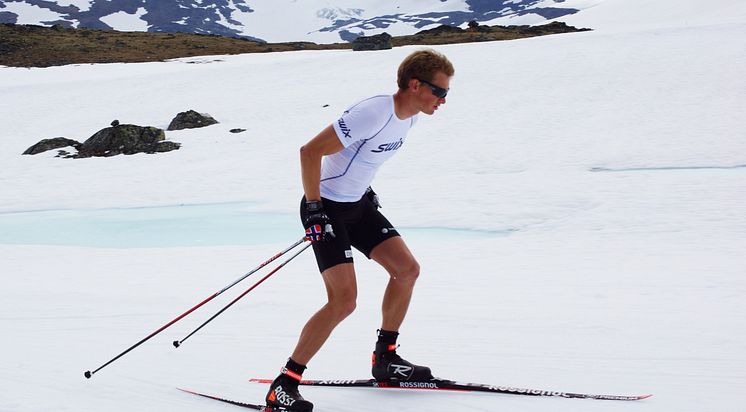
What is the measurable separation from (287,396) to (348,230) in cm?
103

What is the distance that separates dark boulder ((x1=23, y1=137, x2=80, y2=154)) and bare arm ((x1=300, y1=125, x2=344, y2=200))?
21607mm

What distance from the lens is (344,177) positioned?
3936 mm

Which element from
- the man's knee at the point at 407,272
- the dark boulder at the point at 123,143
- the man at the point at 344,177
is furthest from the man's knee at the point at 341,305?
the dark boulder at the point at 123,143

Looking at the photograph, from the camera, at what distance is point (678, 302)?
607cm

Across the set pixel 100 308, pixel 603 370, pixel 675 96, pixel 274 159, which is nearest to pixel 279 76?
pixel 274 159

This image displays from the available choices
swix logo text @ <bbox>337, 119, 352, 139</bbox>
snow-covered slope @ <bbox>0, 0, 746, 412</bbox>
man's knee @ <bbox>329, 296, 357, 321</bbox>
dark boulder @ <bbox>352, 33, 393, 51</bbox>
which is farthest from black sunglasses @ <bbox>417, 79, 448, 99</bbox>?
dark boulder @ <bbox>352, 33, 393, 51</bbox>

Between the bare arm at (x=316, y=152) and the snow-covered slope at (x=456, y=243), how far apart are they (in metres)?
1.39

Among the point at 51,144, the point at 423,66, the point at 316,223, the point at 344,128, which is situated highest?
the point at 423,66

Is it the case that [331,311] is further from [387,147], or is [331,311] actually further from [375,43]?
[375,43]

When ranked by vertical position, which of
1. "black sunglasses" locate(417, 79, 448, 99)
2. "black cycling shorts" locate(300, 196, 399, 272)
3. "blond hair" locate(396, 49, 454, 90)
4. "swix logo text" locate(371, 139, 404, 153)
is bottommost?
"black cycling shorts" locate(300, 196, 399, 272)

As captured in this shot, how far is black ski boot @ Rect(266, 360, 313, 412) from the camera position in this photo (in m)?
3.72

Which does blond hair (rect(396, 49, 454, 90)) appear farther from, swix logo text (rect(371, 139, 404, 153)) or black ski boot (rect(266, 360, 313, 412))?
black ski boot (rect(266, 360, 313, 412))

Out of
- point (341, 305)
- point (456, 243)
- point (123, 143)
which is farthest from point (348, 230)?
point (123, 143)

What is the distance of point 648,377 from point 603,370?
28 cm
